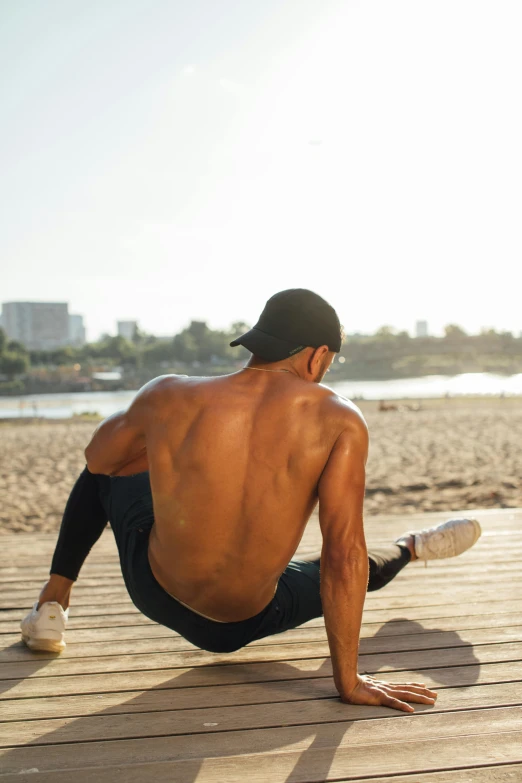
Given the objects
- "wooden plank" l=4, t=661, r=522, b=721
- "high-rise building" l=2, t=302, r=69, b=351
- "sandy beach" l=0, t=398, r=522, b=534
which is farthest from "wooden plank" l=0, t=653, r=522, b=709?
"high-rise building" l=2, t=302, r=69, b=351

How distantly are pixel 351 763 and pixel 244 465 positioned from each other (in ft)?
1.96

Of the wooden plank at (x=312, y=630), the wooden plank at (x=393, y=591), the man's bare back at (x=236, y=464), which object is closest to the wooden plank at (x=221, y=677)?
the wooden plank at (x=312, y=630)

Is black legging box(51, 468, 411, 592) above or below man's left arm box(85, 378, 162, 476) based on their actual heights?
below

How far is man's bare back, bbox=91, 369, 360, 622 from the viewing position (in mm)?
1492

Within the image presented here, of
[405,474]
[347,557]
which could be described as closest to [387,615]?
[347,557]

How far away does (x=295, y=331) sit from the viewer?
1554 mm

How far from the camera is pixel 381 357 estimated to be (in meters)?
63.8

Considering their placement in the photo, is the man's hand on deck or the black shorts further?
the black shorts

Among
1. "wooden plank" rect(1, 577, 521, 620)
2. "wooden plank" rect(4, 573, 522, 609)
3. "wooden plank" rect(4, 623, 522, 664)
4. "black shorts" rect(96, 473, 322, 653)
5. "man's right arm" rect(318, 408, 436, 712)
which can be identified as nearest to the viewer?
"man's right arm" rect(318, 408, 436, 712)

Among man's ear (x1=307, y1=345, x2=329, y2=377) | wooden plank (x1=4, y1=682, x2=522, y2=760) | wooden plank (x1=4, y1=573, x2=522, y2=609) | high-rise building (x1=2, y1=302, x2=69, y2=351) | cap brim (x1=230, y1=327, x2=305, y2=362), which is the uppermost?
high-rise building (x1=2, y1=302, x2=69, y2=351)

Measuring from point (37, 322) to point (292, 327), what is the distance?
155750 millimetres

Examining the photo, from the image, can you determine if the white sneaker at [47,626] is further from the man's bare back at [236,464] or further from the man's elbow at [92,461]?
the man's bare back at [236,464]

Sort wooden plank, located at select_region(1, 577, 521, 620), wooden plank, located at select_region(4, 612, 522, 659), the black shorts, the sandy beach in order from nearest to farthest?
the black shorts
wooden plank, located at select_region(4, 612, 522, 659)
wooden plank, located at select_region(1, 577, 521, 620)
the sandy beach

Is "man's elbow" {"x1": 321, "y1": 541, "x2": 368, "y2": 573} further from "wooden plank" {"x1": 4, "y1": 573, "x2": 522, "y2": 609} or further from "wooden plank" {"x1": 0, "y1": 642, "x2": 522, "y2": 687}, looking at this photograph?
"wooden plank" {"x1": 4, "y1": 573, "x2": 522, "y2": 609}
